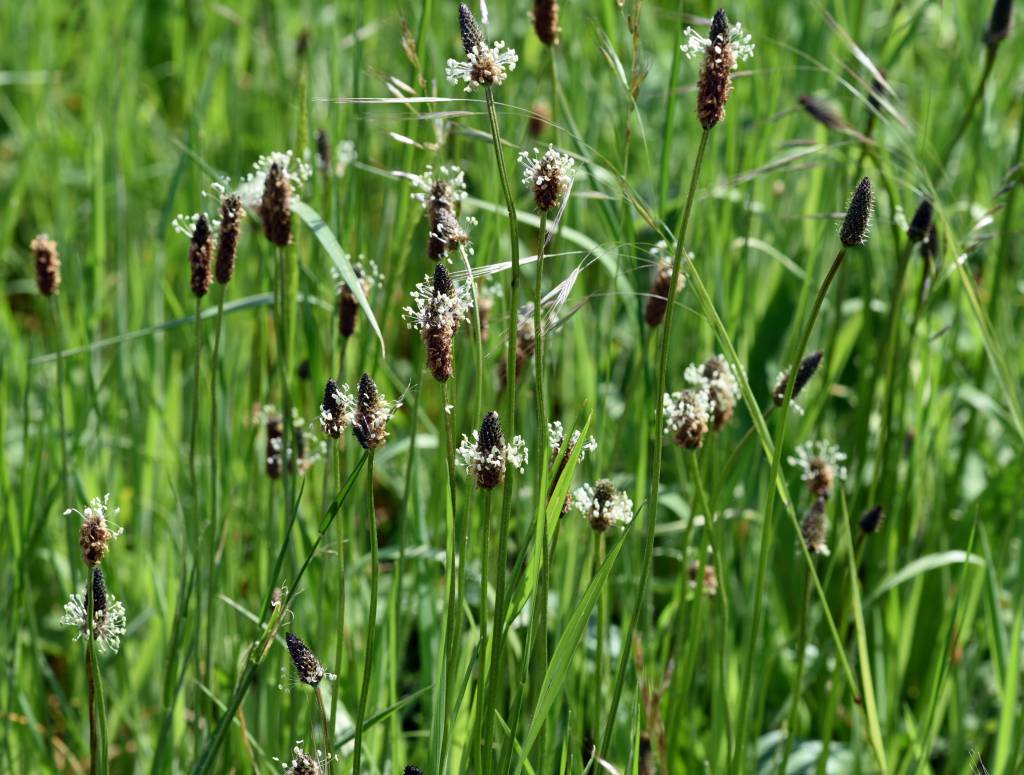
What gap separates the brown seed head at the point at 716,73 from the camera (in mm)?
897

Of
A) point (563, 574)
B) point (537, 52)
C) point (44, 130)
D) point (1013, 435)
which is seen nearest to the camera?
point (563, 574)

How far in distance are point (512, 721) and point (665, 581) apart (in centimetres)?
101

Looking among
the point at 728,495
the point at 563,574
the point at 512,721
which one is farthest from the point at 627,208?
the point at 512,721

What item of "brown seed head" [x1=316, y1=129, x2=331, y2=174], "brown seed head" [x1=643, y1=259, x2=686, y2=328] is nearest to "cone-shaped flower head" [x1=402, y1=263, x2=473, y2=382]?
"brown seed head" [x1=643, y1=259, x2=686, y2=328]

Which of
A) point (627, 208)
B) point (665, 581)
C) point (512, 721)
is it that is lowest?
point (665, 581)

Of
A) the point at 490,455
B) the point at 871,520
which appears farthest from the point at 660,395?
the point at 871,520

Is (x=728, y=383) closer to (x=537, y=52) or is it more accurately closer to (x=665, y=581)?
(x=665, y=581)

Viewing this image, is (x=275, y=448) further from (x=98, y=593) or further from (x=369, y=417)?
(x=369, y=417)

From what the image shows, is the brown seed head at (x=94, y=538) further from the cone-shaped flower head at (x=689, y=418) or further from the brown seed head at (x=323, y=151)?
the brown seed head at (x=323, y=151)

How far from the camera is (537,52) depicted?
2.32 metres

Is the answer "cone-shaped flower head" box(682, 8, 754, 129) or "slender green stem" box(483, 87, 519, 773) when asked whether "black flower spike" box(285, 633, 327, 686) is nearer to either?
"slender green stem" box(483, 87, 519, 773)

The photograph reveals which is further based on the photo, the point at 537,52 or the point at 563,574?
the point at 537,52

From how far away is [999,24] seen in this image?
67.5 inches

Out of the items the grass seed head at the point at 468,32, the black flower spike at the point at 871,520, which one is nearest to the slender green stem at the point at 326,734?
the grass seed head at the point at 468,32
